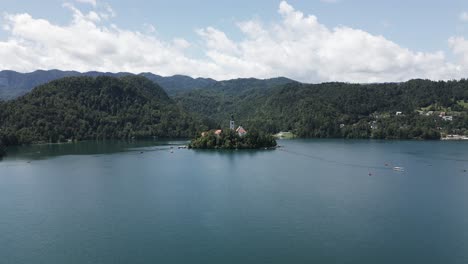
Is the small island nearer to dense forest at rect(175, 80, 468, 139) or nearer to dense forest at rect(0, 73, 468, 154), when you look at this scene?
dense forest at rect(0, 73, 468, 154)

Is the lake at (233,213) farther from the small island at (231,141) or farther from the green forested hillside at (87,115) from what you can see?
the green forested hillside at (87,115)

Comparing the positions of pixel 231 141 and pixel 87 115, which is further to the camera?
pixel 87 115

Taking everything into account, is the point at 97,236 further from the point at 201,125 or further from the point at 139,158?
the point at 201,125

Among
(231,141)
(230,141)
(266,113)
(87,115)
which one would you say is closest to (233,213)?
(230,141)

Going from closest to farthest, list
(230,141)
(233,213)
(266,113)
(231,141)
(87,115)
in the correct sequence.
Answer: (233,213), (230,141), (231,141), (87,115), (266,113)

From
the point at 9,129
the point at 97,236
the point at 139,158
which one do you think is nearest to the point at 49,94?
the point at 9,129

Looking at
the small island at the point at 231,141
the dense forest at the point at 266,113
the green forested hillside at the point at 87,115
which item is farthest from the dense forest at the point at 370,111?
the small island at the point at 231,141

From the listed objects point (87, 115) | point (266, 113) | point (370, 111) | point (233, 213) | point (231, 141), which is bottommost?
point (233, 213)

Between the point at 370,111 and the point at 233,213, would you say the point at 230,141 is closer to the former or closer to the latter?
the point at 233,213
